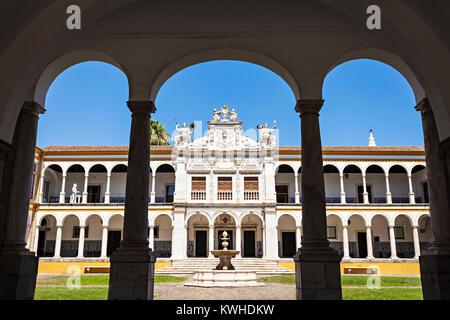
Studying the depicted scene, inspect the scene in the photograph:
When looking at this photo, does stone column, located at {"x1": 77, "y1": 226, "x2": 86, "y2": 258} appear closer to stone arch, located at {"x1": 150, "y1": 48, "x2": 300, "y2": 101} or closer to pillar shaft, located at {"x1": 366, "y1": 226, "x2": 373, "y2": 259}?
pillar shaft, located at {"x1": 366, "y1": 226, "x2": 373, "y2": 259}

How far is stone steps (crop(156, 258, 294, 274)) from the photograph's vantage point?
71.3 feet

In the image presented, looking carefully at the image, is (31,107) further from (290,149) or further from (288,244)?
(288,244)

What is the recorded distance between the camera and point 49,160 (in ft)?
88.9

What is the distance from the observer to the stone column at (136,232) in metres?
5.99

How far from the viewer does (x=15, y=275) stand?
19.1 feet

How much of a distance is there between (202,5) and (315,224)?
4183 millimetres

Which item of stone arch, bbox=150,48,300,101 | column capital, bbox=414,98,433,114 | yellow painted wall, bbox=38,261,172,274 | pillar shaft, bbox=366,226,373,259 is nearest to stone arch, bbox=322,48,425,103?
column capital, bbox=414,98,433,114

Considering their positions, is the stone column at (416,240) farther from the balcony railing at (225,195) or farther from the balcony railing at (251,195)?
the balcony railing at (225,195)

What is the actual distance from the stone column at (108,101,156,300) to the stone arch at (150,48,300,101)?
0.54m

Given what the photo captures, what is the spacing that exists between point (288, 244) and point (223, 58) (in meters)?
22.3

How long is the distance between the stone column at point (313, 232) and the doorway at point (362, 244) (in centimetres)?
2338

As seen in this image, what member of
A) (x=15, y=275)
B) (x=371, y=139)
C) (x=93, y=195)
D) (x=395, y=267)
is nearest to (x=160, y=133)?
(x=93, y=195)

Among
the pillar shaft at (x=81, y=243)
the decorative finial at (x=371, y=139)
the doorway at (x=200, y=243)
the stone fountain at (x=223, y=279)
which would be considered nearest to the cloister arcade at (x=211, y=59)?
the stone fountain at (x=223, y=279)
